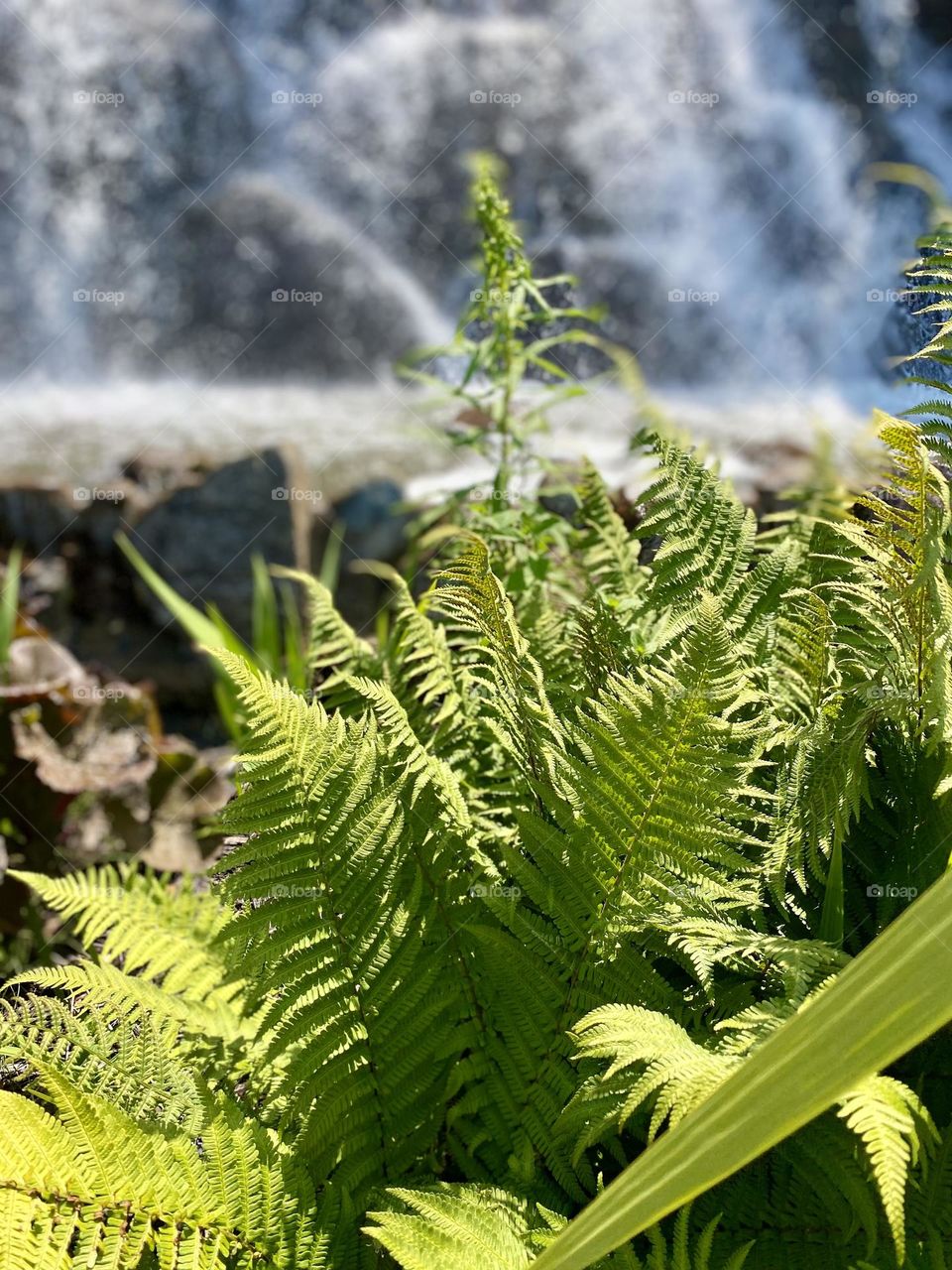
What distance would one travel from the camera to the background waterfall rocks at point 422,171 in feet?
23.8

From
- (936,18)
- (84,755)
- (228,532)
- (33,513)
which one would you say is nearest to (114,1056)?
(84,755)

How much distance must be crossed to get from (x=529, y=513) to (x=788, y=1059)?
1279 mm

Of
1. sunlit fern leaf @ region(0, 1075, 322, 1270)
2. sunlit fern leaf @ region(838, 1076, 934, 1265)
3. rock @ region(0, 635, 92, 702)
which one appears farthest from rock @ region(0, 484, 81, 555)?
sunlit fern leaf @ region(838, 1076, 934, 1265)

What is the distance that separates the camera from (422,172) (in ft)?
25.7

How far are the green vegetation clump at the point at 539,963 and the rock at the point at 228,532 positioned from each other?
371 centimetres

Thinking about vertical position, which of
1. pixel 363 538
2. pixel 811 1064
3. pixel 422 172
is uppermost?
pixel 422 172

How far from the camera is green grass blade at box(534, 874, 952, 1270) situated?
0.57 m

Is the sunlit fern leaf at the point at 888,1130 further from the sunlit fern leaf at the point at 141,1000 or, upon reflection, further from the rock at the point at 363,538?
the rock at the point at 363,538

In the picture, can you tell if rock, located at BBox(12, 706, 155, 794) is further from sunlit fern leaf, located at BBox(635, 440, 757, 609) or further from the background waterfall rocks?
the background waterfall rocks

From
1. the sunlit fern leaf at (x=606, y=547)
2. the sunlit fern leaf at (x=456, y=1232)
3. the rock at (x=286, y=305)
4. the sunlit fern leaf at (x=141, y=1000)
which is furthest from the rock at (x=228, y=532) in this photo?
the sunlit fern leaf at (x=456, y=1232)

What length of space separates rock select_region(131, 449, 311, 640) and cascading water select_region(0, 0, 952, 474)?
2587mm

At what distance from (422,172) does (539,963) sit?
777cm

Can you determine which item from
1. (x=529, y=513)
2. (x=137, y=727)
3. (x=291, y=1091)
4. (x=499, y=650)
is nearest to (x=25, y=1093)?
(x=291, y=1091)

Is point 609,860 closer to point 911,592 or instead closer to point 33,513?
point 911,592
